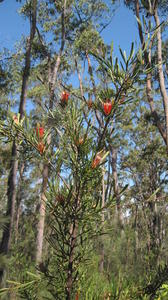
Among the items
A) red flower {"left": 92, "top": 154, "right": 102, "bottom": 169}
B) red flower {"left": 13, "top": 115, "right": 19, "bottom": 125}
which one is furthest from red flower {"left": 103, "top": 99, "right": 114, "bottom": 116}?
red flower {"left": 13, "top": 115, "right": 19, "bottom": 125}

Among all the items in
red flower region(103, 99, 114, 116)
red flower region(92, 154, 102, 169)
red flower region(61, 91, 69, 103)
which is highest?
red flower region(61, 91, 69, 103)

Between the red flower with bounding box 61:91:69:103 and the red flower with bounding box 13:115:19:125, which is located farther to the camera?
the red flower with bounding box 61:91:69:103

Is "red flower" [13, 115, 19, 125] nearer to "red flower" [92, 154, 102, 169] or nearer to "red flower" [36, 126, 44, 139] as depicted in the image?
"red flower" [36, 126, 44, 139]

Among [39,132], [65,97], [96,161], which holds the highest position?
[65,97]

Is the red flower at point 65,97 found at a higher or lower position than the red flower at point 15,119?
higher

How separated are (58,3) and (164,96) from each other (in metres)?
7.98

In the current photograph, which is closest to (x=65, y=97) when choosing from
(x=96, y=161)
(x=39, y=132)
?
(x=39, y=132)

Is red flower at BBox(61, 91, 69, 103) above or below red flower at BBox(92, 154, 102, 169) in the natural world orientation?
above

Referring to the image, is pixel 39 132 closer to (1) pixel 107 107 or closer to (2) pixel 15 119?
(2) pixel 15 119

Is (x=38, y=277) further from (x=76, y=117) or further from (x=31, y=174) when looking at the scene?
(x=31, y=174)

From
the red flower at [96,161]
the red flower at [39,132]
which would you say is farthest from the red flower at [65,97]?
the red flower at [96,161]

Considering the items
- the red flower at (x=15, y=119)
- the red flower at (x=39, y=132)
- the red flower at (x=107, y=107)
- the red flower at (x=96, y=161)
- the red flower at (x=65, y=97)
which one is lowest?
the red flower at (x=96, y=161)

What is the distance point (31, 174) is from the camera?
2192 centimetres

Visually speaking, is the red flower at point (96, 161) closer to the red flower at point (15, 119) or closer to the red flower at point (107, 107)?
the red flower at point (107, 107)
